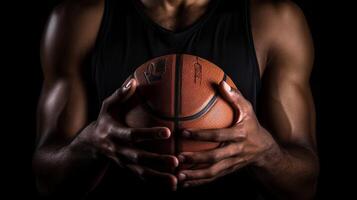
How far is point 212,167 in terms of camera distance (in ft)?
4.11

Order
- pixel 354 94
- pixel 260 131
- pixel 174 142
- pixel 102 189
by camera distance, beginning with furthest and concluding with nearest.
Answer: pixel 354 94 → pixel 102 189 → pixel 260 131 → pixel 174 142

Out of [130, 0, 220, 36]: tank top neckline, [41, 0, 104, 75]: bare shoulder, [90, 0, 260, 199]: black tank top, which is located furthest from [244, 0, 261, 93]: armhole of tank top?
[41, 0, 104, 75]: bare shoulder

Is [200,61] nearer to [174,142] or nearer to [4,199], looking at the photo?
[174,142]

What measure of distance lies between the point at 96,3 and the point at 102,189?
0.60 meters

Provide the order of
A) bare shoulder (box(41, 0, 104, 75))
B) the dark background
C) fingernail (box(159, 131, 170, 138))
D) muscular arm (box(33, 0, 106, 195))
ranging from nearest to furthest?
fingernail (box(159, 131, 170, 138)), muscular arm (box(33, 0, 106, 195)), bare shoulder (box(41, 0, 104, 75)), the dark background

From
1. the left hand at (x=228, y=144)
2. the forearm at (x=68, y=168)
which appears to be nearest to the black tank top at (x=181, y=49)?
the forearm at (x=68, y=168)

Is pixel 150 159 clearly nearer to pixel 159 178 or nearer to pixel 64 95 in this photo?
pixel 159 178

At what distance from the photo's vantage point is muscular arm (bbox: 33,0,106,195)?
1.58 meters

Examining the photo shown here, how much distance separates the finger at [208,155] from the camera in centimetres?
121

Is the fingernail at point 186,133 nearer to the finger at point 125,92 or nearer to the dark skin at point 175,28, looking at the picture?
the finger at point 125,92

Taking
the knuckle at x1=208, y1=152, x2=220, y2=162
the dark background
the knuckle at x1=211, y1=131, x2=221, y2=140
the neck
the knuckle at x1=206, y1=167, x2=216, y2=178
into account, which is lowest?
the dark background

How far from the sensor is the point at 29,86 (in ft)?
7.04

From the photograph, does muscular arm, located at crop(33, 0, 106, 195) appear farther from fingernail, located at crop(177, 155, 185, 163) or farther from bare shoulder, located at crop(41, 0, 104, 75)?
fingernail, located at crop(177, 155, 185, 163)

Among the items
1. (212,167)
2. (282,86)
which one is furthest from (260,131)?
(282,86)
